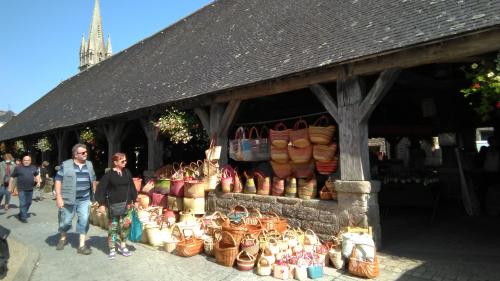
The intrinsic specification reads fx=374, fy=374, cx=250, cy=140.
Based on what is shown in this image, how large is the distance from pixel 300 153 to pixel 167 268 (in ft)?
8.80

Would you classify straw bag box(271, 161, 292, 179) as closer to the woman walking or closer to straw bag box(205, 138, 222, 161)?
straw bag box(205, 138, 222, 161)

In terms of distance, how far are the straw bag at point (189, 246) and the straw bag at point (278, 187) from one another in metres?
1.56

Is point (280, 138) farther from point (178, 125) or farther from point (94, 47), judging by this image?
point (94, 47)

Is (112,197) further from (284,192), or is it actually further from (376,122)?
(376,122)

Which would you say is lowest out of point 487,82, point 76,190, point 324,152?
point 76,190

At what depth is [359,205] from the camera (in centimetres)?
506

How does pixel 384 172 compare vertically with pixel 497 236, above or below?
above

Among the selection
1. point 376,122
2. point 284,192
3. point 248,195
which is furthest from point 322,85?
point 376,122

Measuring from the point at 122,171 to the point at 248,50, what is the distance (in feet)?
13.2

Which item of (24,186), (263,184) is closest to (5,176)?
(24,186)

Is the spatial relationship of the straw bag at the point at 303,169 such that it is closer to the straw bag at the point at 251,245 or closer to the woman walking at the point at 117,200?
the straw bag at the point at 251,245

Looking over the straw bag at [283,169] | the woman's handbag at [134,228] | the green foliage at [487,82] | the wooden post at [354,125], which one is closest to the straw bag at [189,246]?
the woman's handbag at [134,228]

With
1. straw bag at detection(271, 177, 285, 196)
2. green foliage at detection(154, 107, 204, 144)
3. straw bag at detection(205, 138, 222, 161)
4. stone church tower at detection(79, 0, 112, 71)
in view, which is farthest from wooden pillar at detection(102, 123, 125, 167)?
stone church tower at detection(79, 0, 112, 71)

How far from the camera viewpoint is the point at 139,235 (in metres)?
5.60
